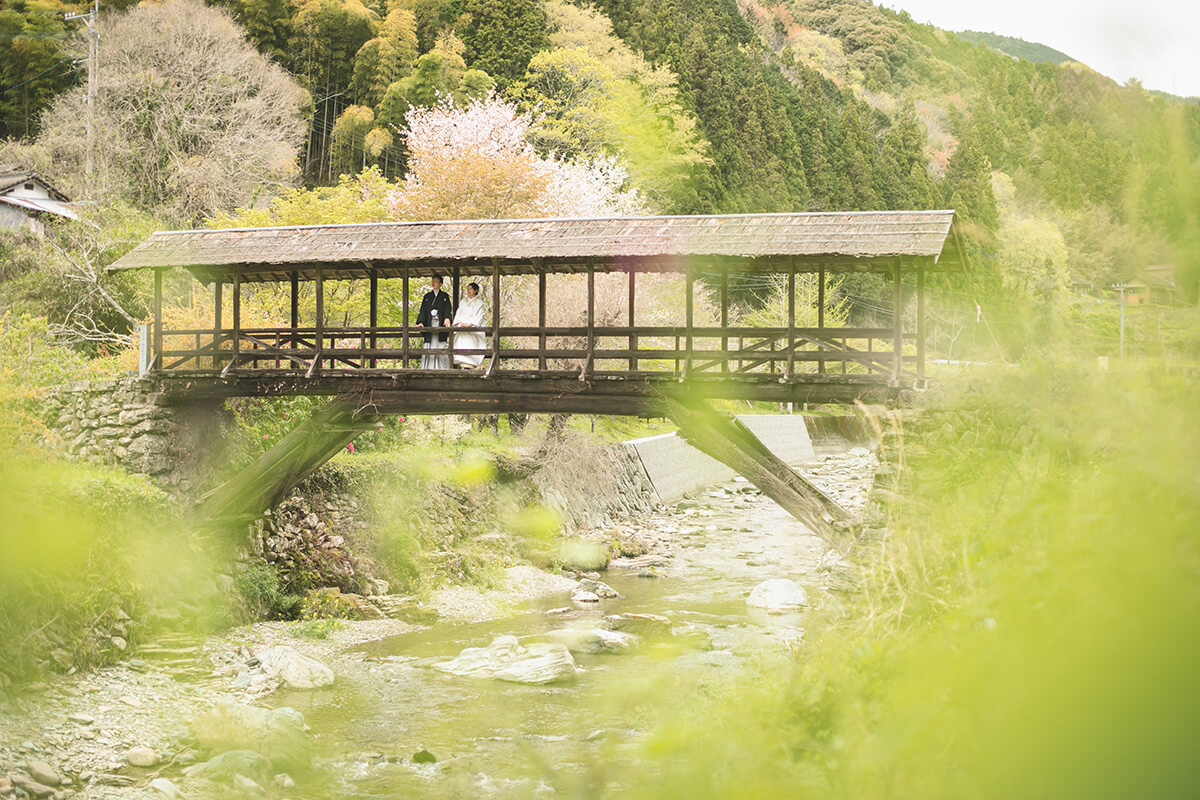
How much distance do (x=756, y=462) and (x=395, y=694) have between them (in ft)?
14.1

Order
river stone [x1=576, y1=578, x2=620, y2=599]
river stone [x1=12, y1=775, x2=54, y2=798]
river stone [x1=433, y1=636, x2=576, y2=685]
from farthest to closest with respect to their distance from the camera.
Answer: river stone [x1=576, y1=578, x2=620, y2=599] → river stone [x1=433, y1=636, x2=576, y2=685] → river stone [x1=12, y1=775, x2=54, y2=798]

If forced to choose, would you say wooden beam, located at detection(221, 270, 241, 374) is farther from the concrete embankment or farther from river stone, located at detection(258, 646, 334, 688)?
the concrete embankment

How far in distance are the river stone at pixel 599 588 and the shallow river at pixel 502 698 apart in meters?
0.27

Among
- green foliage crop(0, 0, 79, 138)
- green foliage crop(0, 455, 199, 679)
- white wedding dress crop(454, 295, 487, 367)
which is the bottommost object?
green foliage crop(0, 455, 199, 679)

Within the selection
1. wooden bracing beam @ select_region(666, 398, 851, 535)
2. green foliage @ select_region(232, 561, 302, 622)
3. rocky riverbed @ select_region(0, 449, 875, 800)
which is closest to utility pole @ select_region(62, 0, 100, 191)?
green foliage @ select_region(232, 561, 302, 622)

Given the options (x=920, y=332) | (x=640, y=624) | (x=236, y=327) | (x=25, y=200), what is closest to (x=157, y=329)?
(x=236, y=327)

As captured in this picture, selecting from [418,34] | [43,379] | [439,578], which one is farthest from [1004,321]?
[418,34]

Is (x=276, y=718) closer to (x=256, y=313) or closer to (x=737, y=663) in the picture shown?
(x=737, y=663)

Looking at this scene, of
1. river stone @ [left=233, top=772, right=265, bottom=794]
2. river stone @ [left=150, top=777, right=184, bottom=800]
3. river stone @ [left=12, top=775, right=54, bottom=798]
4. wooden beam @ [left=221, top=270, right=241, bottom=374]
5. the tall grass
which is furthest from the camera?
wooden beam @ [left=221, top=270, right=241, bottom=374]

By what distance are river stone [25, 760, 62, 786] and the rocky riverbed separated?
0.01 m

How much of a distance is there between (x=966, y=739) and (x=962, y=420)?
9.61ft

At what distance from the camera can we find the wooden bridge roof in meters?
9.31

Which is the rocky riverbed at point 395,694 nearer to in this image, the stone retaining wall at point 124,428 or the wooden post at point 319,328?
the stone retaining wall at point 124,428

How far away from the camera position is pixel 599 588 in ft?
44.5
